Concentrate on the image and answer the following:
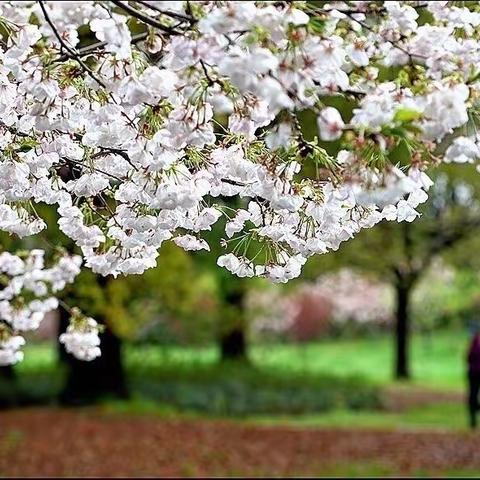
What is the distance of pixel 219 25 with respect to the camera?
2523 mm

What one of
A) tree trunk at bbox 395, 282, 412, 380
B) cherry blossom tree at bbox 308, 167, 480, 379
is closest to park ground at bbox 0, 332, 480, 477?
tree trunk at bbox 395, 282, 412, 380

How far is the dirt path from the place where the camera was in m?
10.7

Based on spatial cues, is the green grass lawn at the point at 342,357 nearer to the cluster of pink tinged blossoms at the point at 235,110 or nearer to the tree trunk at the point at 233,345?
the tree trunk at the point at 233,345

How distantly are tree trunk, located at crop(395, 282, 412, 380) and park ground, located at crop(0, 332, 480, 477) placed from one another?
2445mm

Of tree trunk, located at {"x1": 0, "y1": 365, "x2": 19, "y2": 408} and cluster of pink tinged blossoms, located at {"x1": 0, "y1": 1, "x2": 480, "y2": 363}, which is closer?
cluster of pink tinged blossoms, located at {"x1": 0, "y1": 1, "x2": 480, "y2": 363}

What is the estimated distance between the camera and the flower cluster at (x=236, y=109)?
261 cm

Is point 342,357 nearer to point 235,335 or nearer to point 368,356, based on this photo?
point 368,356

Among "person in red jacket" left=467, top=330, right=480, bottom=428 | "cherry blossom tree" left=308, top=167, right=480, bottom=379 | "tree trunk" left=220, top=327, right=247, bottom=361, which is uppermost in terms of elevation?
"cherry blossom tree" left=308, top=167, right=480, bottom=379

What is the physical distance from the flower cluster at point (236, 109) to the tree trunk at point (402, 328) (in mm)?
18789

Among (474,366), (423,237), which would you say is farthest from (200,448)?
(423,237)

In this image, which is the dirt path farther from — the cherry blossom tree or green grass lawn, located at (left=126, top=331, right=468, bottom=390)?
green grass lawn, located at (left=126, top=331, right=468, bottom=390)

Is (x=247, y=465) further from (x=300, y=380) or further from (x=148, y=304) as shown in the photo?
(x=300, y=380)

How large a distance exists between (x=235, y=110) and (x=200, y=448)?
9744 millimetres

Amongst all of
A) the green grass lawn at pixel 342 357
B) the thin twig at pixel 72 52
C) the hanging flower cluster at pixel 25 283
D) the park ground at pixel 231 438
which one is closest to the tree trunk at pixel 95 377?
the park ground at pixel 231 438
